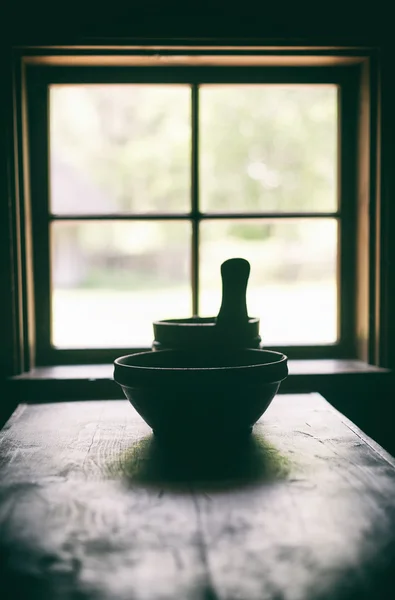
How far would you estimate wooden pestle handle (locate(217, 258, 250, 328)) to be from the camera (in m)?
1.24

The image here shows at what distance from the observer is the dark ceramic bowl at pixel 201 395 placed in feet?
3.17

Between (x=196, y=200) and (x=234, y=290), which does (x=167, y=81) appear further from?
(x=234, y=290)

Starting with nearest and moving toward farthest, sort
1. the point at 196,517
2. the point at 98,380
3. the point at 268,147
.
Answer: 1. the point at 196,517
2. the point at 98,380
3. the point at 268,147

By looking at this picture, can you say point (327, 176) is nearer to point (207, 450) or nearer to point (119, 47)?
point (119, 47)

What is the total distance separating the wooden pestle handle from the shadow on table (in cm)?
26

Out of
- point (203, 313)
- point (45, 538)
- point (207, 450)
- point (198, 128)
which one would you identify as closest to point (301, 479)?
point (207, 450)

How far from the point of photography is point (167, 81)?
188 centimetres

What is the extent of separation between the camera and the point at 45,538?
28.0 inches

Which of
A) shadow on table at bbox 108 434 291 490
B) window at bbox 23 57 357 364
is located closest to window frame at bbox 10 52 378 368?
window at bbox 23 57 357 364

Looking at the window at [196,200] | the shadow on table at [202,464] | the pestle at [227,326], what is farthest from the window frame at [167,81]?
the shadow on table at [202,464]

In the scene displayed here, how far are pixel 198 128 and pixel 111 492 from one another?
51.3 inches

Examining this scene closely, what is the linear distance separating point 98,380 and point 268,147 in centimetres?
128

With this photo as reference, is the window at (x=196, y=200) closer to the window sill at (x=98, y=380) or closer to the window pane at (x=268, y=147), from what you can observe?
the window pane at (x=268, y=147)

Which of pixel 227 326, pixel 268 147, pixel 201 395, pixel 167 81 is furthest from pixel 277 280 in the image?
pixel 201 395
